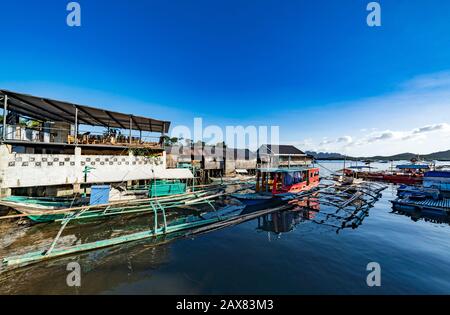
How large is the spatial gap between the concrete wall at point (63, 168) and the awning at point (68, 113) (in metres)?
3.60

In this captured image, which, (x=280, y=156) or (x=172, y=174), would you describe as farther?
(x=280, y=156)

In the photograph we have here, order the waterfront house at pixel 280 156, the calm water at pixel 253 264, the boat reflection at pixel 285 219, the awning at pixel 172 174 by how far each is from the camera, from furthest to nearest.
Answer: the waterfront house at pixel 280 156, the awning at pixel 172 174, the boat reflection at pixel 285 219, the calm water at pixel 253 264

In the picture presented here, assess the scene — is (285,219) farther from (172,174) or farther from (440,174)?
(440,174)

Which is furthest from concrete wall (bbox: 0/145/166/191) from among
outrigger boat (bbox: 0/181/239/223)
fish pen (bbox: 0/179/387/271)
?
fish pen (bbox: 0/179/387/271)

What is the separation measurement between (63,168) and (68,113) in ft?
19.3

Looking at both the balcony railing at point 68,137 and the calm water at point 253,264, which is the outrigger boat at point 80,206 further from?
the balcony railing at point 68,137

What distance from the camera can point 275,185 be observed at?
15375 millimetres

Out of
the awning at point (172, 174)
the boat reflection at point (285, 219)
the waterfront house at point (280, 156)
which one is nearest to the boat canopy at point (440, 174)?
the waterfront house at point (280, 156)

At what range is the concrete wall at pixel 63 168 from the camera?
12.0 m

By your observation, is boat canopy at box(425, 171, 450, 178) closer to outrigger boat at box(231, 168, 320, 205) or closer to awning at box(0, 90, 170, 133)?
outrigger boat at box(231, 168, 320, 205)

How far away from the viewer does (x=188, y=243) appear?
8859mm

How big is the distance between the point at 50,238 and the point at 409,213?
25.4m

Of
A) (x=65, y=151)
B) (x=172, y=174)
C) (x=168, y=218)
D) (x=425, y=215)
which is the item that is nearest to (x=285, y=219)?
(x=168, y=218)
